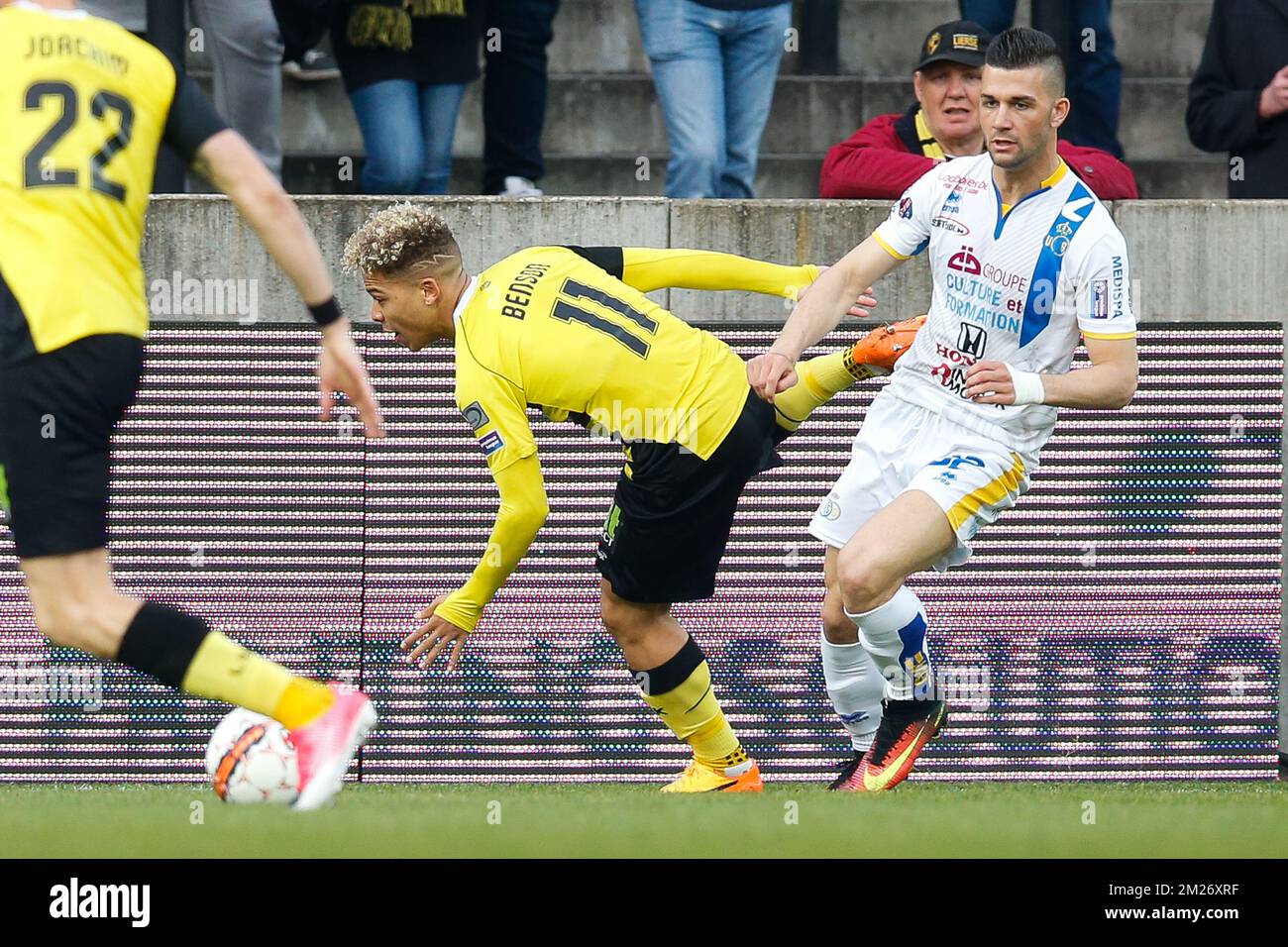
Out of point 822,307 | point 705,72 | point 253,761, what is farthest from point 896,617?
point 705,72

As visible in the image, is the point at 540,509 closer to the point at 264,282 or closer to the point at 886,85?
the point at 264,282

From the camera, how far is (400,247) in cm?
680

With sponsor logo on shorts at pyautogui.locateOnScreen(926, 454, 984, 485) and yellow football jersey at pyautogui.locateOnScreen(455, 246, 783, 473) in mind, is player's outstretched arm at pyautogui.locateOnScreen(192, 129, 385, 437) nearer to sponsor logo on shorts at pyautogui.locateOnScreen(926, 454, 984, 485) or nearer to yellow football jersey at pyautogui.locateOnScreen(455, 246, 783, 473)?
yellow football jersey at pyautogui.locateOnScreen(455, 246, 783, 473)

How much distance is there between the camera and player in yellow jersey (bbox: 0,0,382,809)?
521cm

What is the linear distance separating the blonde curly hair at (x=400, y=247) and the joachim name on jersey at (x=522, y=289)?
0.23 metres

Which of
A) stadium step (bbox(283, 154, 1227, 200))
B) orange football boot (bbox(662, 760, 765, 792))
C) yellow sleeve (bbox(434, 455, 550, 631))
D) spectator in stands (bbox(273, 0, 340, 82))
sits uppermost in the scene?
spectator in stands (bbox(273, 0, 340, 82))

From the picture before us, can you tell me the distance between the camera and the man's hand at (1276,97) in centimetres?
855

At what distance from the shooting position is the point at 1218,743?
8.24 metres

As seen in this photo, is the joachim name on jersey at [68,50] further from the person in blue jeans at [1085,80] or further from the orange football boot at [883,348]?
the person in blue jeans at [1085,80]

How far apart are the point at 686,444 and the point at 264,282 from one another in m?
2.21

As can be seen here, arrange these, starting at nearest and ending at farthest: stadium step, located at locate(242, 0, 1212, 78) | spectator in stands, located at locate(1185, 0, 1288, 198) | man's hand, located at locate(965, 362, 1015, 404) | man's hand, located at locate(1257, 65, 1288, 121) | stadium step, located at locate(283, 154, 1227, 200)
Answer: man's hand, located at locate(965, 362, 1015, 404)
man's hand, located at locate(1257, 65, 1288, 121)
spectator in stands, located at locate(1185, 0, 1288, 198)
stadium step, located at locate(283, 154, 1227, 200)
stadium step, located at locate(242, 0, 1212, 78)

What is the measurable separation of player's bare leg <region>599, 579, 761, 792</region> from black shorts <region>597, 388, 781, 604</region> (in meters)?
0.09

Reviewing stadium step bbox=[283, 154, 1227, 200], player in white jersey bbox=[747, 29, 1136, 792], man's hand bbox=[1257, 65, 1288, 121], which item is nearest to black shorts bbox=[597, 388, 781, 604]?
player in white jersey bbox=[747, 29, 1136, 792]

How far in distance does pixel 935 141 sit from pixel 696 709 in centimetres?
257
